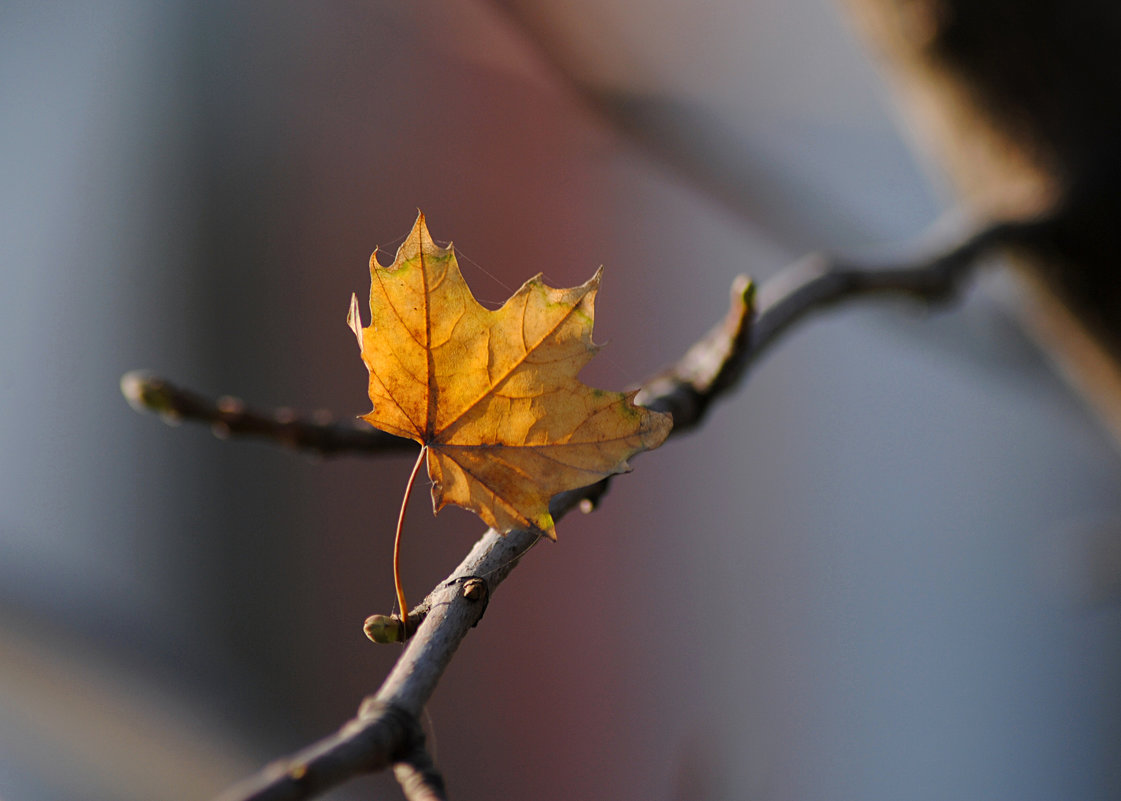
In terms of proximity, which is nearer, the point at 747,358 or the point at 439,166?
the point at 747,358

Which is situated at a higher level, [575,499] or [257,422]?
[257,422]

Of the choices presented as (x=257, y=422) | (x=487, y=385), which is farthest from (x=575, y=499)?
(x=257, y=422)

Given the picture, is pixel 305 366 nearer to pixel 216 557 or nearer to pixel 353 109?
pixel 216 557

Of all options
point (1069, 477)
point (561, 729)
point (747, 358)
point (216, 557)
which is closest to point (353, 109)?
point (216, 557)

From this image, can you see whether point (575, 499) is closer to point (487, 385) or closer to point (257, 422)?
point (487, 385)

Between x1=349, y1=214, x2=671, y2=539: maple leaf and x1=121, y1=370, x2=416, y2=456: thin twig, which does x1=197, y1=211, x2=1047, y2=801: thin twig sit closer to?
x1=349, y1=214, x2=671, y2=539: maple leaf
